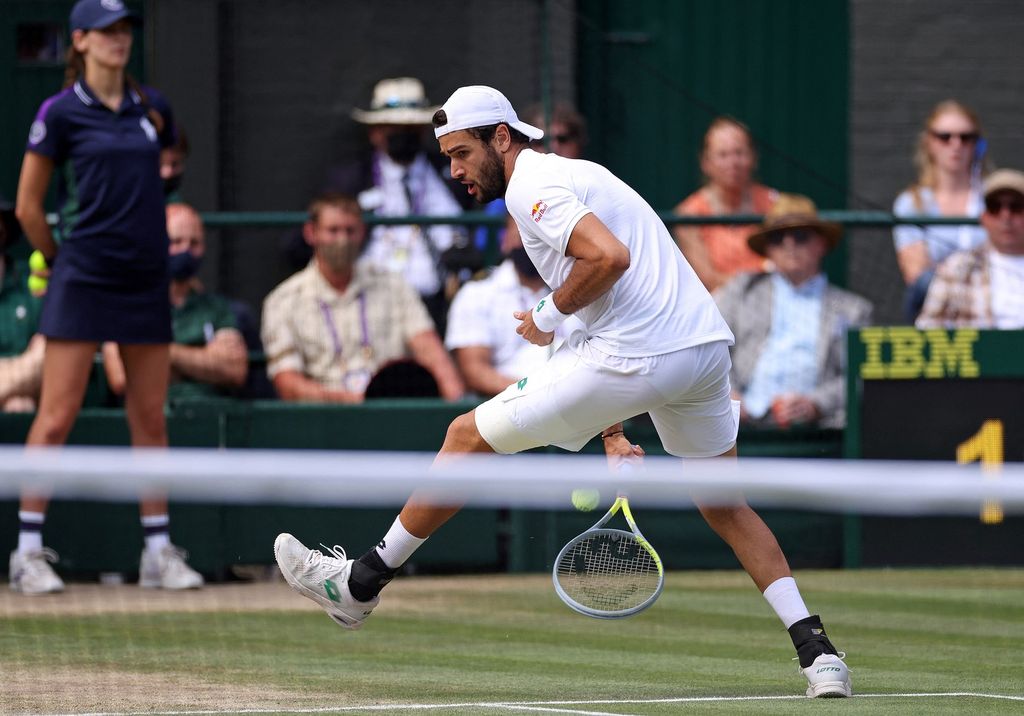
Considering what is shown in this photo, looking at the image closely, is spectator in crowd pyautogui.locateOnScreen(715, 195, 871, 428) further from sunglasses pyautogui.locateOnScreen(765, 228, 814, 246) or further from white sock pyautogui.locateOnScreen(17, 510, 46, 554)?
white sock pyautogui.locateOnScreen(17, 510, 46, 554)

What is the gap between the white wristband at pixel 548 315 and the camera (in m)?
5.65

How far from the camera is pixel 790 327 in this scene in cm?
1003

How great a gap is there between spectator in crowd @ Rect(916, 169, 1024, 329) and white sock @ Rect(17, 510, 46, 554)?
474 centimetres

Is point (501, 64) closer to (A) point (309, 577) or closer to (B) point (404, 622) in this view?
(B) point (404, 622)

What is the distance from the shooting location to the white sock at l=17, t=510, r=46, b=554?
28.6ft

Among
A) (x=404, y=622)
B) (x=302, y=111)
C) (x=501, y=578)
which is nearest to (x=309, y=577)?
(x=404, y=622)

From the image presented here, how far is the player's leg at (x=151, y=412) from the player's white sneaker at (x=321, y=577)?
8.72 ft

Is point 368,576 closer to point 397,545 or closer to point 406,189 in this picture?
point 397,545

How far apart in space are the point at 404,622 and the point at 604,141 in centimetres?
394

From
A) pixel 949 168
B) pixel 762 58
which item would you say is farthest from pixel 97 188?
pixel 762 58

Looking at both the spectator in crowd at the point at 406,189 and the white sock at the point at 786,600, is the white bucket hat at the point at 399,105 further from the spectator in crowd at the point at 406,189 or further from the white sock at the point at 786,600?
the white sock at the point at 786,600

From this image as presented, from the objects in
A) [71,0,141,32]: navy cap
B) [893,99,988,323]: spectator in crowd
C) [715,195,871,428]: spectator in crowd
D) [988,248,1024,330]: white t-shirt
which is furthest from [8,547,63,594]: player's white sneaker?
[988,248,1024,330]: white t-shirt

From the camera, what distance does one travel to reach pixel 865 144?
1337 cm

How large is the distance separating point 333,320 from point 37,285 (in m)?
1.53
